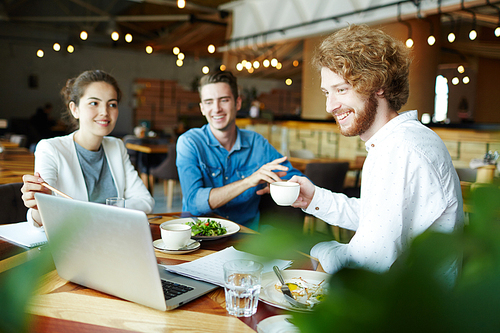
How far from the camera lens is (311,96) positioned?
8188 millimetres

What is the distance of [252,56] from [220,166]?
823 cm

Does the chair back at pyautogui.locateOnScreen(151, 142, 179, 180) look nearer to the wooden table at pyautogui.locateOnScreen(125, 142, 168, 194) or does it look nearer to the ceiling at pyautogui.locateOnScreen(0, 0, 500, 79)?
the wooden table at pyautogui.locateOnScreen(125, 142, 168, 194)

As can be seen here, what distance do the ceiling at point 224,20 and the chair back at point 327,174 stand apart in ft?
11.4

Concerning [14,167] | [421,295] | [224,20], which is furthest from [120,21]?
[421,295]

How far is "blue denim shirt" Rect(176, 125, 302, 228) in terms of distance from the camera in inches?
84.0

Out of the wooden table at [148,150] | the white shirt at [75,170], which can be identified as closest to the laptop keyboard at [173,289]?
the white shirt at [75,170]

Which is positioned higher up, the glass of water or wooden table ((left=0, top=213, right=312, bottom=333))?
the glass of water

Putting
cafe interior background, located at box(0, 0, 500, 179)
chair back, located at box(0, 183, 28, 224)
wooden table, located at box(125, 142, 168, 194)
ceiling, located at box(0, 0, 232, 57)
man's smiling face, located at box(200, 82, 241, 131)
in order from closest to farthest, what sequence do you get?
chair back, located at box(0, 183, 28, 224), man's smiling face, located at box(200, 82, 241, 131), wooden table, located at box(125, 142, 168, 194), cafe interior background, located at box(0, 0, 500, 179), ceiling, located at box(0, 0, 232, 57)

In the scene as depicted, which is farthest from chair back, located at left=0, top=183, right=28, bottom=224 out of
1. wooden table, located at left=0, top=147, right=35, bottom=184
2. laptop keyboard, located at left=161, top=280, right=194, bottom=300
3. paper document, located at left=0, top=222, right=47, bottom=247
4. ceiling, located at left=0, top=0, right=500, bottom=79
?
ceiling, located at left=0, top=0, right=500, bottom=79

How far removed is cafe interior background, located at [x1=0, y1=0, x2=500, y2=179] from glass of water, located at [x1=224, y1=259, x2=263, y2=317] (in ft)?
14.4

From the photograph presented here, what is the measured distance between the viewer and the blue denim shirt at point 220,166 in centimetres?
213

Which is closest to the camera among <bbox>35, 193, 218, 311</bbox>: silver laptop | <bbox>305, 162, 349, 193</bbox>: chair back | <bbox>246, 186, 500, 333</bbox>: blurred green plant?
<bbox>246, 186, 500, 333</bbox>: blurred green plant

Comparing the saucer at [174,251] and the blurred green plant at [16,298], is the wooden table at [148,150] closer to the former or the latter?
the saucer at [174,251]

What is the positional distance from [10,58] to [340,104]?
13.3m
